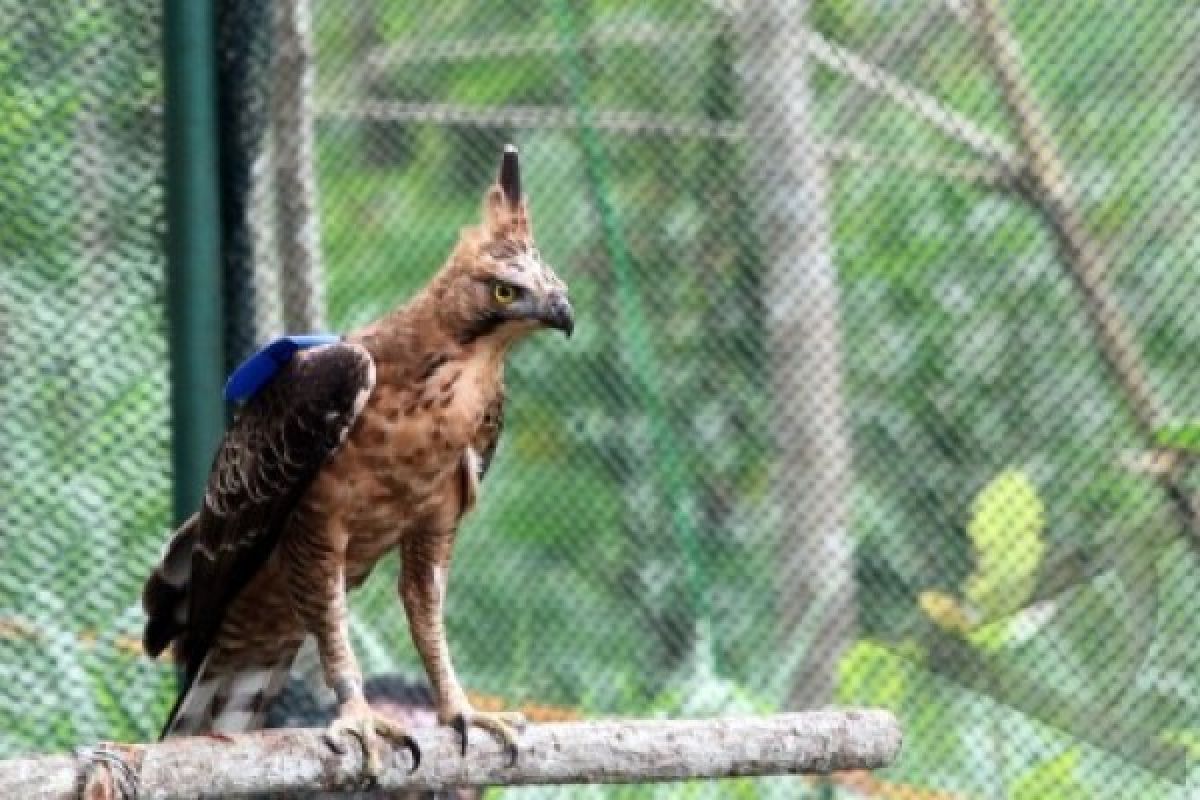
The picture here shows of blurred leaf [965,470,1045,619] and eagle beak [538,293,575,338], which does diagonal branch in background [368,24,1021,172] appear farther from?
eagle beak [538,293,575,338]

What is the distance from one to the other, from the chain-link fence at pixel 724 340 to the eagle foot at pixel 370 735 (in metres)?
1.40

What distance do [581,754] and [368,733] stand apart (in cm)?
33

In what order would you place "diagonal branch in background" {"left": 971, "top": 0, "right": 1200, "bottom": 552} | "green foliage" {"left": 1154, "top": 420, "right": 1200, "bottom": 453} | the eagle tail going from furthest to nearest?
"diagonal branch in background" {"left": 971, "top": 0, "right": 1200, "bottom": 552}
"green foliage" {"left": 1154, "top": 420, "right": 1200, "bottom": 453}
the eagle tail

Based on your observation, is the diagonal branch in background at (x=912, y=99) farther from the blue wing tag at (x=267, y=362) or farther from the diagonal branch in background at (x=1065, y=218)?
the blue wing tag at (x=267, y=362)

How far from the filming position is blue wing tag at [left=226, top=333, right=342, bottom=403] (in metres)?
4.05

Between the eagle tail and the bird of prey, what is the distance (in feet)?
0.58

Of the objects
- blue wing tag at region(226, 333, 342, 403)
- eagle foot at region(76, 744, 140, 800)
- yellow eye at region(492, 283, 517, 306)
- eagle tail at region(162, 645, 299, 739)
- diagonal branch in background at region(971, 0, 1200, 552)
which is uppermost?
diagonal branch in background at region(971, 0, 1200, 552)

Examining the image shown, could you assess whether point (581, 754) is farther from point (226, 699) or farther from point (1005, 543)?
point (1005, 543)

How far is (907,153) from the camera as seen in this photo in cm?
546

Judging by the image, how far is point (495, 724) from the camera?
3934mm

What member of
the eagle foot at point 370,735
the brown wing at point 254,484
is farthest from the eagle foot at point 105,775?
the brown wing at point 254,484

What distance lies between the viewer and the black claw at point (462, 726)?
395 centimetres

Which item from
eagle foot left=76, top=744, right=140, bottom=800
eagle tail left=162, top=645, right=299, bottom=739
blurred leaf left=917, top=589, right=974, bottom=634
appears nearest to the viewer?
eagle foot left=76, top=744, right=140, bottom=800

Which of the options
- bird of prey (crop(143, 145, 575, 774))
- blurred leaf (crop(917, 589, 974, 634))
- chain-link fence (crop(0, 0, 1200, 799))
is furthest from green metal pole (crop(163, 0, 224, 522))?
blurred leaf (crop(917, 589, 974, 634))
